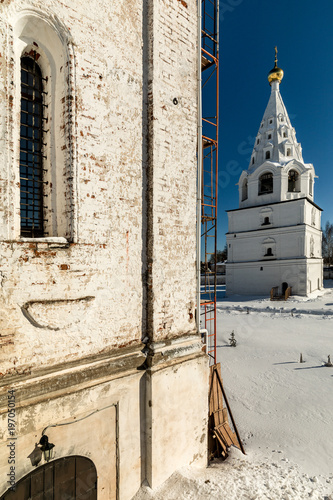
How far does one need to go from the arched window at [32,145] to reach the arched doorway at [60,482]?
9.44ft

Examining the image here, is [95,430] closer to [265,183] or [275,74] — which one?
[265,183]

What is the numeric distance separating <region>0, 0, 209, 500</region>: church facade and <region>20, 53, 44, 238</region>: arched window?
2 cm

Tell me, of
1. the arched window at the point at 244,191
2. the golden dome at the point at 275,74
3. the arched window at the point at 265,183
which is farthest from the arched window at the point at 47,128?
the golden dome at the point at 275,74

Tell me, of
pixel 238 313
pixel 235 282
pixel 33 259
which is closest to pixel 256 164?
Answer: pixel 235 282

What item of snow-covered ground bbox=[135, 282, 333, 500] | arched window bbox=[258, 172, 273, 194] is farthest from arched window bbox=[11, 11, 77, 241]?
arched window bbox=[258, 172, 273, 194]

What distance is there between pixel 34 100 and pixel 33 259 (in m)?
2.20

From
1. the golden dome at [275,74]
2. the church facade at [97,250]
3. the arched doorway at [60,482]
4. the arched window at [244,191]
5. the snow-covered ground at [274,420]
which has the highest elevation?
the golden dome at [275,74]

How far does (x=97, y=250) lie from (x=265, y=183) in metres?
25.6

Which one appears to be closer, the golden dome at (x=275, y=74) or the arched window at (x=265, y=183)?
the arched window at (x=265, y=183)

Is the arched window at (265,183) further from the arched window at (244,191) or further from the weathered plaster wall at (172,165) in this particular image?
the weathered plaster wall at (172,165)

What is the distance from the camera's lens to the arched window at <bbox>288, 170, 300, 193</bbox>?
25562 mm

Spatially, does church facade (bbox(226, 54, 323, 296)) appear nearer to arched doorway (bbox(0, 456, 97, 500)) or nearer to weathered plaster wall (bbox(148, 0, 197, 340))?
weathered plaster wall (bbox(148, 0, 197, 340))

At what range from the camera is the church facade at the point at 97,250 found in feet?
10.6

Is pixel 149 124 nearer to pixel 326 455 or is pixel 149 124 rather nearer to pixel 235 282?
Result: pixel 326 455
